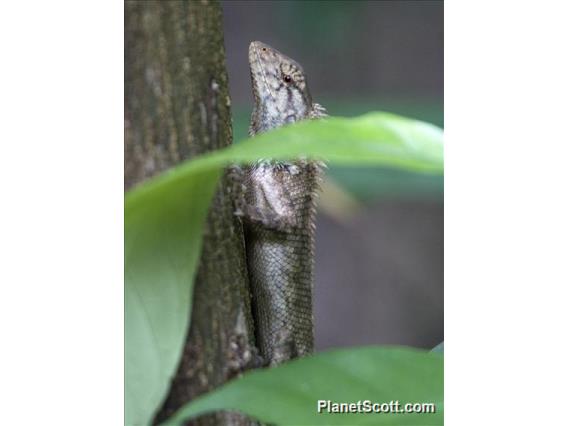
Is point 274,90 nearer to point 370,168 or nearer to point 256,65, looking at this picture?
point 256,65

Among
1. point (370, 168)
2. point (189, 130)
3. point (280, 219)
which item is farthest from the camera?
point (370, 168)

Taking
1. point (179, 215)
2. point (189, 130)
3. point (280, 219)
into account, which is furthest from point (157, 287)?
point (280, 219)

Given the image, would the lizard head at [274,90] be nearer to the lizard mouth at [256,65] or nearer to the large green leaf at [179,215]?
the lizard mouth at [256,65]

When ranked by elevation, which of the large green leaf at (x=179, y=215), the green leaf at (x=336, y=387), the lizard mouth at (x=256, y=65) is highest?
the lizard mouth at (x=256, y=65)

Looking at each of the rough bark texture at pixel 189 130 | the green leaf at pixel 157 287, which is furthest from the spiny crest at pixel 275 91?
the green leaf at pixel 157 287

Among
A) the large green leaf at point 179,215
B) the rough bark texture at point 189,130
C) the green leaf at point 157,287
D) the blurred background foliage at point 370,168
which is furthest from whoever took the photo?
the blurred background foliage at point 370,168

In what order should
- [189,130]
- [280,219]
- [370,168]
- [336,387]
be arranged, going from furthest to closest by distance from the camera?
1. [370,168]
2. [280,219]
3. [189,130]
4. [336,387]

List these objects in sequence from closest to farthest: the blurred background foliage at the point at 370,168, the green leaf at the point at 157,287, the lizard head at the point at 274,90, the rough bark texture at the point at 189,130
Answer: the green leaf at the point at 157,287 < the rough bark texture at the point at 189,130 < the blurred background foliage at the point at 370,168 < the lizard head at the point at 274,90
